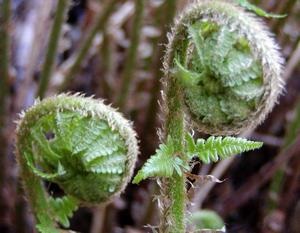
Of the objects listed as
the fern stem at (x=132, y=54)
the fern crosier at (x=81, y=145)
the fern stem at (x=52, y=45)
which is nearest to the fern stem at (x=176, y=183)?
the fern crosier at (x=81, y=145)

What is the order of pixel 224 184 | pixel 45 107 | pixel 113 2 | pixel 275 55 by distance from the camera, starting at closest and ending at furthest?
pixel 275 55, pixel 45 107, pixel 113 2, pixel 224 184

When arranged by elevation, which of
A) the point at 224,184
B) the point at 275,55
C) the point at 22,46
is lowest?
the point at 224,184

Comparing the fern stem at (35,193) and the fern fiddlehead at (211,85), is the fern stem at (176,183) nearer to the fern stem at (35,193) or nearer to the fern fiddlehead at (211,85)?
the fern fiddlehead at (211,85)

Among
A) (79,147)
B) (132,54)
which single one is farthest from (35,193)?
(132,54)

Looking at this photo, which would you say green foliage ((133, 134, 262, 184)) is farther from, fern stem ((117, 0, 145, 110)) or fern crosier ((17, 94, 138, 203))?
fern stem ((117, 0, 145, 110))

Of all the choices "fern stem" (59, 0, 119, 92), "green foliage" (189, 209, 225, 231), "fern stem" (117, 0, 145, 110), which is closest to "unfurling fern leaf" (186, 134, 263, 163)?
"green foliage" (189, 209, 225, 231)

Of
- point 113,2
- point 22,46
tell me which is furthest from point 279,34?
point 22,46

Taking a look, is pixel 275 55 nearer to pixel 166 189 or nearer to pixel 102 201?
pixel 166 189

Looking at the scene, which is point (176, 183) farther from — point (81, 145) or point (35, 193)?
point (35, 193)
